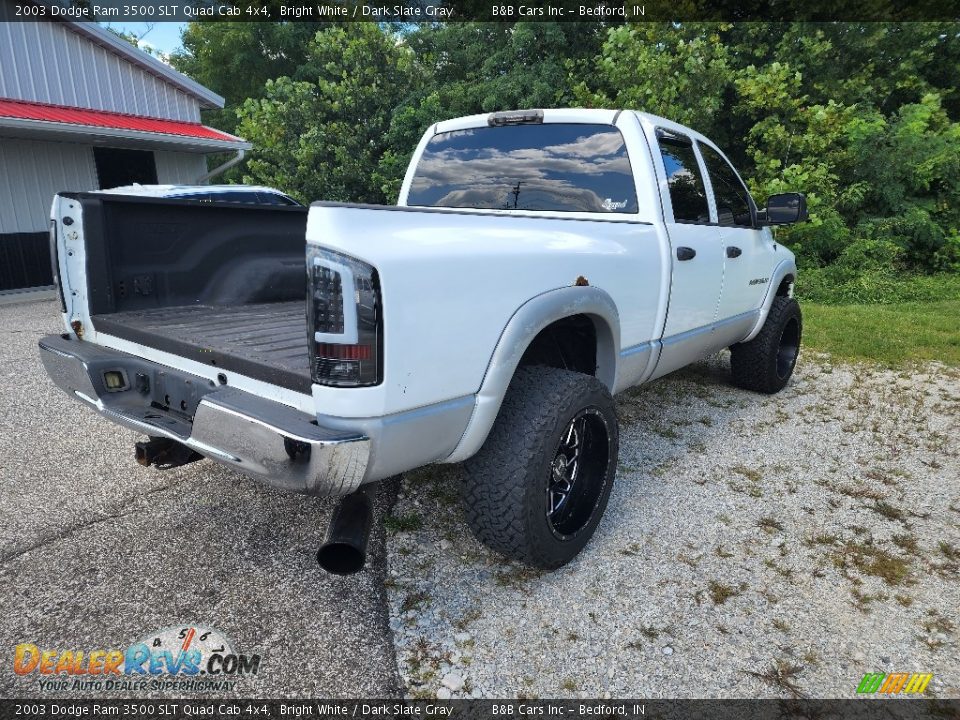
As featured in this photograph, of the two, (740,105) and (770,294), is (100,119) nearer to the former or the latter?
(770,294)

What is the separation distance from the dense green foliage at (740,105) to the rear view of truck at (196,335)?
393 inches

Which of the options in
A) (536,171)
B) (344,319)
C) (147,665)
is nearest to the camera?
(344,319)

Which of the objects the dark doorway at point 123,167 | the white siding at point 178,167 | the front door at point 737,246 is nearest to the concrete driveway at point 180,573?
the front door at point 737,246

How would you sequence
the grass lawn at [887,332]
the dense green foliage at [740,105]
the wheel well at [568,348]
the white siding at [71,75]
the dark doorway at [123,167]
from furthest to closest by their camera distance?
the dark doorway at [123,167]
the dense green foliage at [740,105]
the white siding at [71,75]
the grass lawn at [887,332]
the wheel well at [568,348]

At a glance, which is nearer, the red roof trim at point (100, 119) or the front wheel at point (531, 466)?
the front wheel at point (531, 466)

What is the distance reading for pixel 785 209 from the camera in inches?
157

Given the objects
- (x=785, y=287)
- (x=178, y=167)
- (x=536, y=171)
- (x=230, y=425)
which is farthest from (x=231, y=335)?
(x=178, y=167)

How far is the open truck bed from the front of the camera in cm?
235

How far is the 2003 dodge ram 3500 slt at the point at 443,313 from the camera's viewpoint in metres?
1.79

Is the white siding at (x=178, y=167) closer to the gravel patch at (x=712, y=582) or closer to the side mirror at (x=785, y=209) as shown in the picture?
the gravel patch at (x=712, y=582)

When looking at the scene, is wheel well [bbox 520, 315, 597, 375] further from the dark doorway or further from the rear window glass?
the dark doorway

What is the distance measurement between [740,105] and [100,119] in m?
12.8

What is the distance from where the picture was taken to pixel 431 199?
3744 millimetres

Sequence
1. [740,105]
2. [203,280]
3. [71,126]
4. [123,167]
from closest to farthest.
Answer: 1. [203,280]
2. [71,126]
3. [123,167]
4. [740,105]
